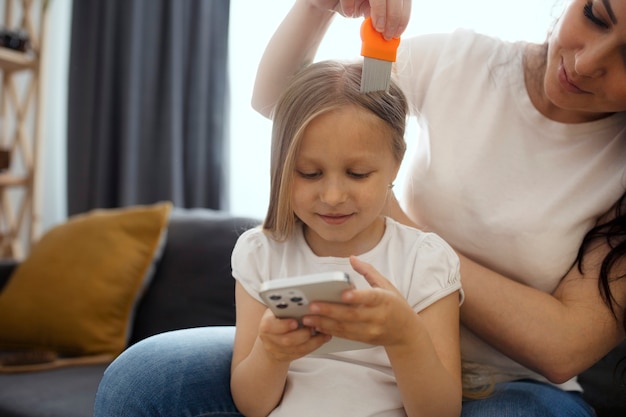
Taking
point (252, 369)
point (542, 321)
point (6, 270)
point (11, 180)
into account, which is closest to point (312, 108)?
point (252, 369)

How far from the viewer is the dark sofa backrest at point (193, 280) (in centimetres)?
170

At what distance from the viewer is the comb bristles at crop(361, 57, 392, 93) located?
32.2 inches

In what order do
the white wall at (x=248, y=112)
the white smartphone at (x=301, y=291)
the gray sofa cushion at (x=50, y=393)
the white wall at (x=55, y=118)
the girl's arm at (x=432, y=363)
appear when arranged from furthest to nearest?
the white wall at (x=55, y=118) → the white wall at (x=248, y=112) → the gray sofa cushion at (x=50, y=393) → the girl's arm at (x=432, y=363) → the white smartphone at (x=301, y=291)

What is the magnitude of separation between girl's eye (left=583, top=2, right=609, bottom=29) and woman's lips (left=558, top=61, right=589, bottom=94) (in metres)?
0.08

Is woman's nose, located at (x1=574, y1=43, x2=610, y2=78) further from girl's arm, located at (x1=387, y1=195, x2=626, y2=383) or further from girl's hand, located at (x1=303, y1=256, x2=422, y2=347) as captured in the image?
girl's hand, located at (x1=303, y1=256, x2=422, y2=347)

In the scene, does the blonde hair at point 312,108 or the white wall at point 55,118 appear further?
the white wall at point 55,118

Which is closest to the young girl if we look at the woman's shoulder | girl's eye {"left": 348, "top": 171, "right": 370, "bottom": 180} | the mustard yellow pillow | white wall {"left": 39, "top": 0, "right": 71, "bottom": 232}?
girl's eye {"left": 348, "top": 171, "right": 370, "bottom": 180}

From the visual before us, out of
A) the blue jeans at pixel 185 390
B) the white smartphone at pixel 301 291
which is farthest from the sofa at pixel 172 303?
the white smartphone at pixel 301 291

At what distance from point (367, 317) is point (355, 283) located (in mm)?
233

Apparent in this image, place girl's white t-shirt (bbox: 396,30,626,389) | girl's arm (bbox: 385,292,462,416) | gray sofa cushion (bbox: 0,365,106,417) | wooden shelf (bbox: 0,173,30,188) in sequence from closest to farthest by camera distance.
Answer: girl's arm (bbox: 385,292,462,416) < girl's white t-shirt (bbox: 396,30,626,389) < gray sofa cushion (bbox: 0,365,106,417) < wooden shelf (bbox: 0,173,30,188)

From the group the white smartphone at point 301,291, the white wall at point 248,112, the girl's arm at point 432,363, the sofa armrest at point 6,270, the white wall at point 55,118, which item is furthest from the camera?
the white wall at point 55,118

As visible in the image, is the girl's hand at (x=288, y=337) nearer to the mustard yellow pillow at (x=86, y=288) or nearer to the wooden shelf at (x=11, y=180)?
the mustard yellow pillow at (x=86, y=288)

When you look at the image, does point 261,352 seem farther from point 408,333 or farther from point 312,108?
point 312,108

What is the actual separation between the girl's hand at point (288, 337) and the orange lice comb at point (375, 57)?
1.06 feet
